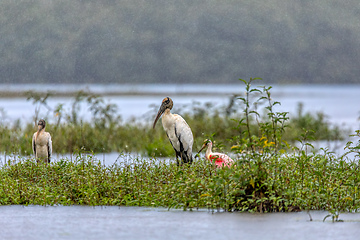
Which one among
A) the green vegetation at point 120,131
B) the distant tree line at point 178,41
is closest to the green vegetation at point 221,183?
the green vegetation at point 120,131

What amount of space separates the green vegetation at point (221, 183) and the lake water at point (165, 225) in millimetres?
179

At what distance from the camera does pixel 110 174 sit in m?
10.6

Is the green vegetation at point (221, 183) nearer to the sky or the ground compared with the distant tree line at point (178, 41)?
nearer to the ground

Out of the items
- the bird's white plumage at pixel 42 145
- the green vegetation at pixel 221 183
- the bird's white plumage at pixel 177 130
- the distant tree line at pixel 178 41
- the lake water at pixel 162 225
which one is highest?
the distant tree line at pixel 178 41

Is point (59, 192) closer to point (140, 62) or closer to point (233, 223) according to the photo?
point (233, 223)

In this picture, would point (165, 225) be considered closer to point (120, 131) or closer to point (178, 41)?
point (120, 131)

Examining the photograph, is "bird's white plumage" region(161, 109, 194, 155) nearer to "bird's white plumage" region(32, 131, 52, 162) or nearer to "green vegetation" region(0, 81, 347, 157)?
"bird's white plumage" region(32, 131, 52, 162)

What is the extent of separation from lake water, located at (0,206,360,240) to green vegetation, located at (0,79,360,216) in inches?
7.1

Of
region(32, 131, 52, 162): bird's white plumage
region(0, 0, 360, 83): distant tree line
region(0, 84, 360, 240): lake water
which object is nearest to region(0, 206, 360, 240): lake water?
region(0, 84, 360, 240): lake water

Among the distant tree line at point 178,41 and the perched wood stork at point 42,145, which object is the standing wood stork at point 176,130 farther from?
the distant tree line at point 178,41

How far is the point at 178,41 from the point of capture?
12419 centimetres

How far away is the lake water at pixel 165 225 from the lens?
777cm

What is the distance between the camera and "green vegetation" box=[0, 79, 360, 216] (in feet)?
28.7

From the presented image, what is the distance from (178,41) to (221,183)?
116 m
